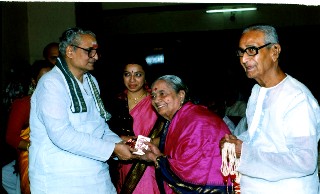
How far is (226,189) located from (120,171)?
1415 mm

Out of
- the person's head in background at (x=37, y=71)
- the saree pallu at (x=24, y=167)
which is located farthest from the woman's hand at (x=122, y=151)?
the person's head in background at (x=37, y=71)

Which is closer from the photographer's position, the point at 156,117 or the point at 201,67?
the point at 156,117

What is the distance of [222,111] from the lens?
19.1ft

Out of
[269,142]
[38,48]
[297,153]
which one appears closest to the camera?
[297,153]

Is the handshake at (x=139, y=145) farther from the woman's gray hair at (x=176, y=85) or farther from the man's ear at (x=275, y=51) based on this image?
the man's ear at (x=275, y=51)

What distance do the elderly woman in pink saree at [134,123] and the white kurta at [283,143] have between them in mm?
1428

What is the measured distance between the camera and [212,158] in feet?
9.72

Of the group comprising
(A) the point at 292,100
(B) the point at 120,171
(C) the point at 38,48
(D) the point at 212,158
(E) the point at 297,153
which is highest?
(C) the point at 38,48

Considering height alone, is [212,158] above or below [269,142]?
below

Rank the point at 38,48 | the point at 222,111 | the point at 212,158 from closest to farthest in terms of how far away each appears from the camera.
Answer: the point at 212,158 < the point at 222,111 < the point at 38,48

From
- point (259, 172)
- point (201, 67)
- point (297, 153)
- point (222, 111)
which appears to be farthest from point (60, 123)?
point (201, 67)

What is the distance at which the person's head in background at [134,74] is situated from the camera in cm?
436

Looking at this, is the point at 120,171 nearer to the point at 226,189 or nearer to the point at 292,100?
the point at 226,189

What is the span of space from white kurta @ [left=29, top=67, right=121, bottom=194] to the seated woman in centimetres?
46
